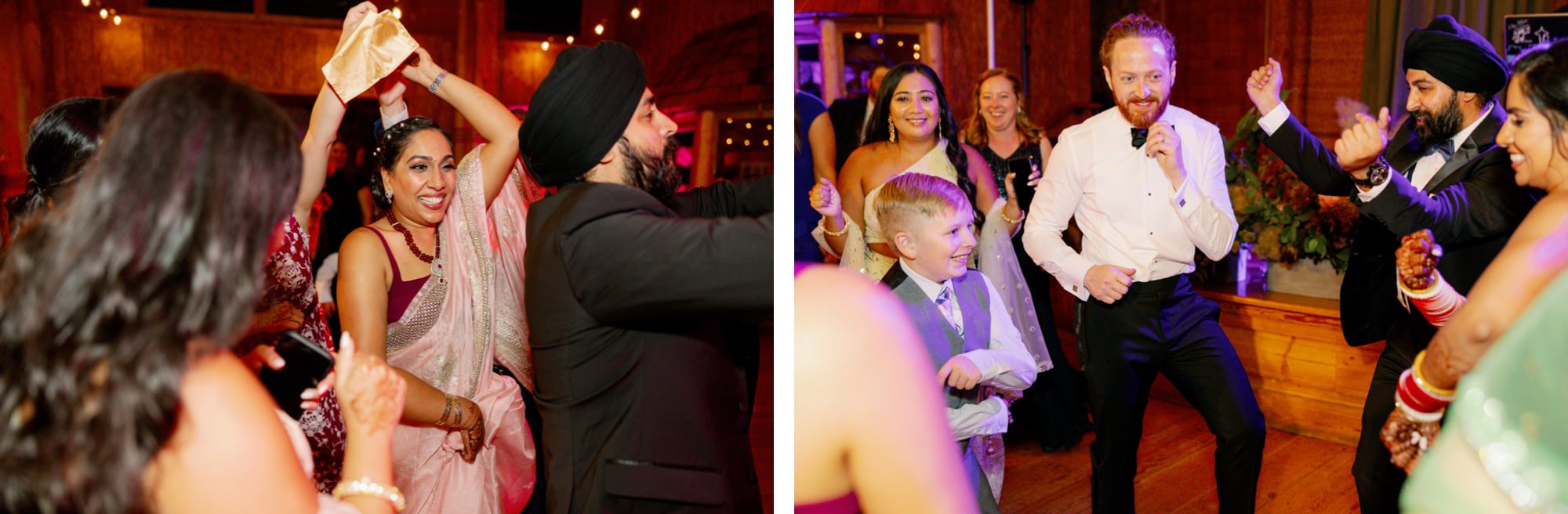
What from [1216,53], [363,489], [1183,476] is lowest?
[1183,476]

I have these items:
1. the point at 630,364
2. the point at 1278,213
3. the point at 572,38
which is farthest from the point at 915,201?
the point at 572,38

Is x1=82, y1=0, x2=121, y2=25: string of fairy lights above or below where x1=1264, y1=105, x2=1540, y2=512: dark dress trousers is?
above

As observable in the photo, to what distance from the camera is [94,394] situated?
3.76 feet

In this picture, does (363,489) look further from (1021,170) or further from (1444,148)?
(1021,170)

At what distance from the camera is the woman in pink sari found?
7.20ft

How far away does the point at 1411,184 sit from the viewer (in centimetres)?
245

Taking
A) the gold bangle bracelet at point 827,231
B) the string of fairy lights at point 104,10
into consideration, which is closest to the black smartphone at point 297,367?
the gold bangle bracelet at point 827,231

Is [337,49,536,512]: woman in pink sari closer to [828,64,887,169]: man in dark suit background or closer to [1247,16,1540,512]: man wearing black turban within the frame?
[1247,16,1540,512]: man wearing black turban

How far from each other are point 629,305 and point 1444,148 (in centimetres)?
203

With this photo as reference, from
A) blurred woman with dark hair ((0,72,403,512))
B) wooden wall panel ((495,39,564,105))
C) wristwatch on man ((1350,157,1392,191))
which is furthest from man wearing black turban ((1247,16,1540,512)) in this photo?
wooden wall panel ((495,39,564,105))

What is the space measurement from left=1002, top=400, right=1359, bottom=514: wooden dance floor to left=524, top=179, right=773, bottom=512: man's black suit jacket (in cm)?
209

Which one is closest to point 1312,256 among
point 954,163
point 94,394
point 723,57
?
point 954,163

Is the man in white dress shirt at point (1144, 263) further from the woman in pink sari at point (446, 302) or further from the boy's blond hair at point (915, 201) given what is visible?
the woman in pink sari at point (446, 302)

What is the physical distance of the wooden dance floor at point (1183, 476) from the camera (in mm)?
3549
